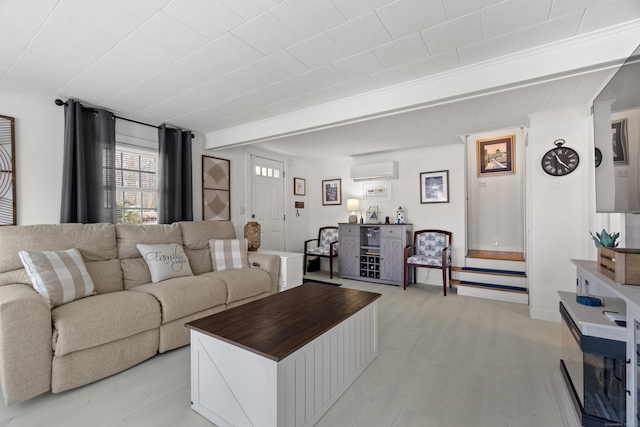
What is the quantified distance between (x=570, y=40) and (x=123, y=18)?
8.91ft

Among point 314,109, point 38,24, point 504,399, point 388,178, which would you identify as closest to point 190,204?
point 314,109

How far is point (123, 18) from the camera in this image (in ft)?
5.27

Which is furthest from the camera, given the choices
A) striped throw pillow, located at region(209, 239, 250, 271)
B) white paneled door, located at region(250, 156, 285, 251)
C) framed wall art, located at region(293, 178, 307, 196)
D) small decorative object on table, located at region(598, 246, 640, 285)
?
framed wall art, located at region(293, 178, 307, 196)

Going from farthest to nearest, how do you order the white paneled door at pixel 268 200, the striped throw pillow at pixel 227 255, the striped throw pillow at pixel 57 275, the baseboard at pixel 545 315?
the white paneled door at pixel 268 200
the striped throw pillow at pixel 227 255
the baseboard at pixel 545 315
the striped throw pillow at pixel 57 275

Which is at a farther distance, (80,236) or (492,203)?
(492,203)

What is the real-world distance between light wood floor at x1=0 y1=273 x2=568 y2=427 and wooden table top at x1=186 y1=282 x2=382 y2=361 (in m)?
0.50

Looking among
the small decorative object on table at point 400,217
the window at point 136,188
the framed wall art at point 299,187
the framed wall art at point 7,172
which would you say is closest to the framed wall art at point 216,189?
the window at point 136,188

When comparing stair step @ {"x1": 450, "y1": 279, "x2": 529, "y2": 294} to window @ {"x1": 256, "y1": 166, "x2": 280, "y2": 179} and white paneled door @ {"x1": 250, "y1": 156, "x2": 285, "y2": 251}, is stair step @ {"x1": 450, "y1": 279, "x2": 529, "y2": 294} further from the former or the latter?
window @ {"x1": 256, "y1": 166, "x2": 280, "y2": 179}

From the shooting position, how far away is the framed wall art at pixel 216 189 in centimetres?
396

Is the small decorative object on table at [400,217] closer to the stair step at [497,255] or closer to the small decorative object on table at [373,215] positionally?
the small decorative object on table at [373,215]

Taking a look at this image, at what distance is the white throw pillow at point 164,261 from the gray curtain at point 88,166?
0.60 metres

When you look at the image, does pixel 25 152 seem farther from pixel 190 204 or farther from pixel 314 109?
pixel 314 109

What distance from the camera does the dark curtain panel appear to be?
3.45m

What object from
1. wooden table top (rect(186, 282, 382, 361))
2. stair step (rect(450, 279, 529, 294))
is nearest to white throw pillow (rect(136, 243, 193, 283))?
wooden table top (rect(186, 282, 382, 361))
